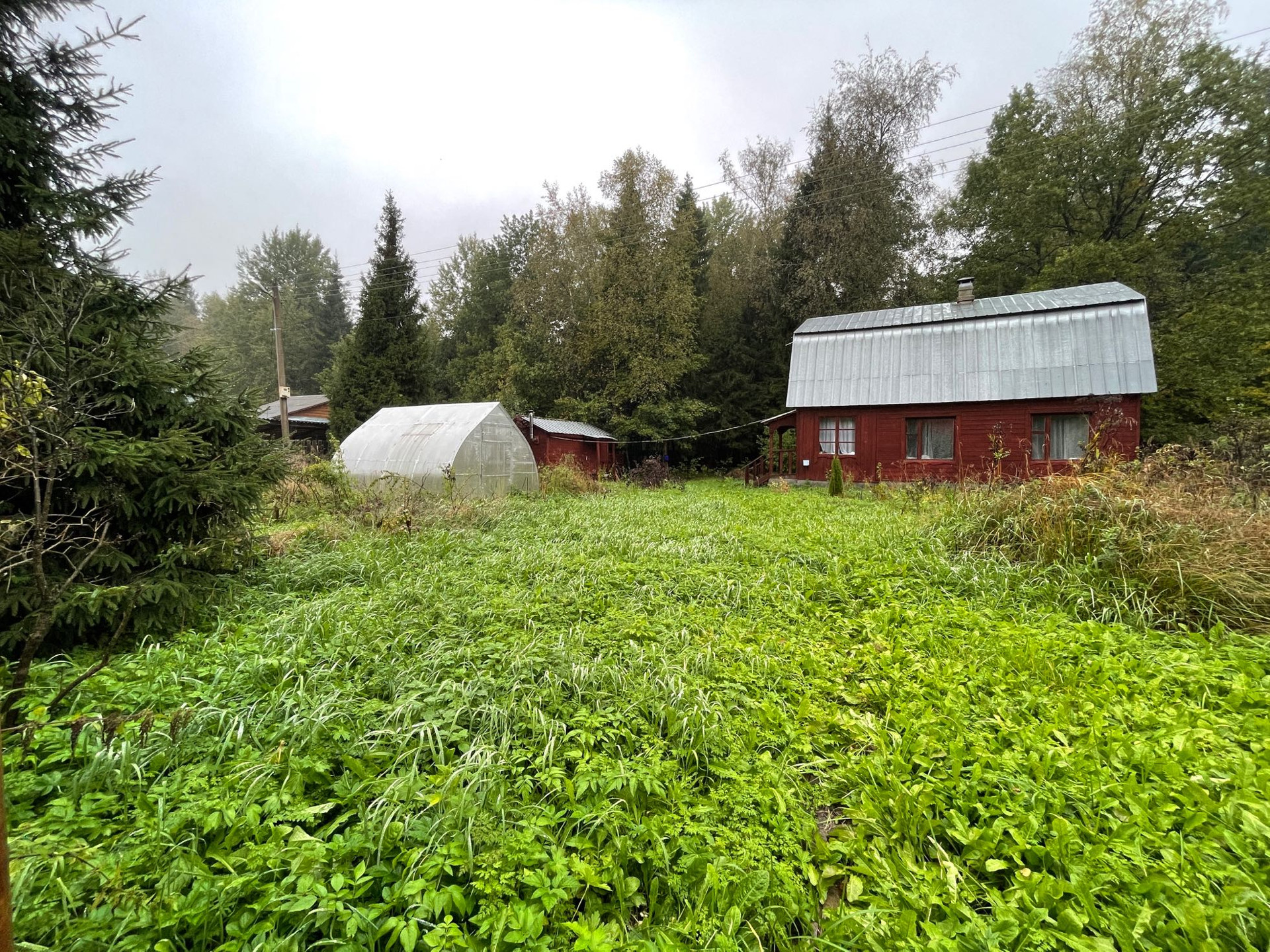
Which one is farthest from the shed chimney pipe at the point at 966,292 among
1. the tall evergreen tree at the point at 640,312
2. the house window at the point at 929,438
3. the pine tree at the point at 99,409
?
the pine tree at the point at 99,409

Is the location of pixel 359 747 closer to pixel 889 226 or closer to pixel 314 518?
pixel 314 518

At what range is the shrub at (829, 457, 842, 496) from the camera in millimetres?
14523

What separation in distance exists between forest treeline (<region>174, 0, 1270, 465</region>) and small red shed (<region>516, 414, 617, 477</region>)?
6.01ft

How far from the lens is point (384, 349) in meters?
25.1

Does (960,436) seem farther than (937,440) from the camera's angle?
No

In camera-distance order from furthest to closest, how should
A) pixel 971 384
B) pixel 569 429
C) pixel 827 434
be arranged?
pixel 569 429
pixel 827 434
pixel 971 384

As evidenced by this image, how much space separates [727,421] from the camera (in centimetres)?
2523

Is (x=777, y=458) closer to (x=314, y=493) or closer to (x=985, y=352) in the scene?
(x=985, y=352)

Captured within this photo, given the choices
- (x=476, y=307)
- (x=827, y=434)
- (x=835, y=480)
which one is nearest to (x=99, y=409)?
(x=835, y=480)

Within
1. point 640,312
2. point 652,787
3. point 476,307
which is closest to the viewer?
point 652,787

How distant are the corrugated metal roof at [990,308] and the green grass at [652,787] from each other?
574 inches

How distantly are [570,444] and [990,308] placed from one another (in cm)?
1427

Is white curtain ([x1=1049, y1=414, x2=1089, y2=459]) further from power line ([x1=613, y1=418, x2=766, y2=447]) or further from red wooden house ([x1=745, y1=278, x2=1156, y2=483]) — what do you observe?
power line ([x1=613, y1=418, x2=766, y2=447])

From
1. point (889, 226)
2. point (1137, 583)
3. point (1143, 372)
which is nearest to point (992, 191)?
point (889, 226)
